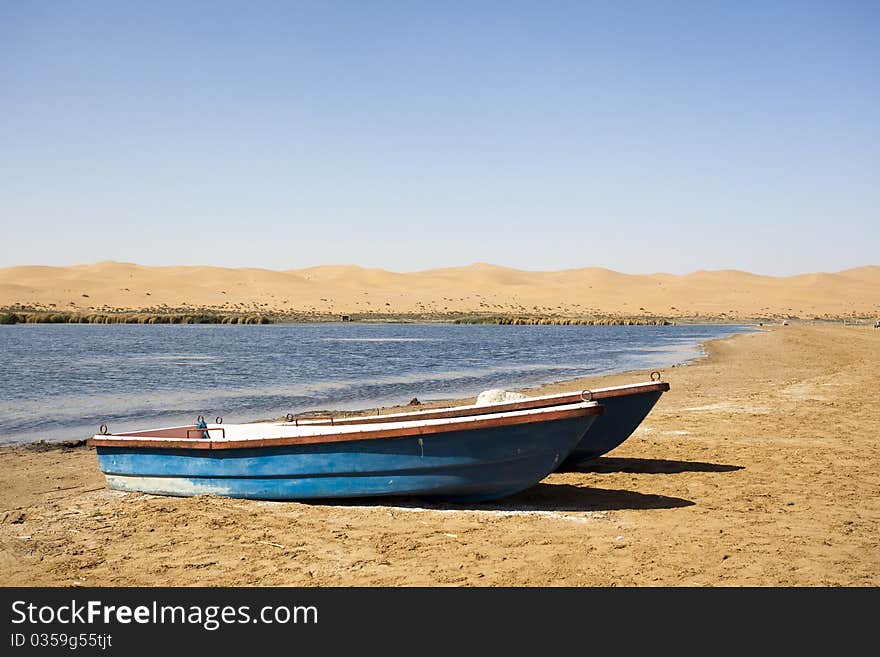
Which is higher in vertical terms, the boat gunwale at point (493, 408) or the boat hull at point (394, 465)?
the boat gunwale at point (493, 408)

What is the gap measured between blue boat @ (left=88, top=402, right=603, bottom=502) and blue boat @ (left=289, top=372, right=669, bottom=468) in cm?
142

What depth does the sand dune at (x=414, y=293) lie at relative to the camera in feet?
332

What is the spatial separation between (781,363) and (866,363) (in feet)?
9.79

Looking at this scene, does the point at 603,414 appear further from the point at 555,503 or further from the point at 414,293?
the point at 414,293

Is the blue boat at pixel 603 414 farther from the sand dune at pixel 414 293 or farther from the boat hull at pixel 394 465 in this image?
the sand dune at pixel 414 293

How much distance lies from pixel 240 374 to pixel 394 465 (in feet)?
59.6

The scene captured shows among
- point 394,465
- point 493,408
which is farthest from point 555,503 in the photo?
point 394,465

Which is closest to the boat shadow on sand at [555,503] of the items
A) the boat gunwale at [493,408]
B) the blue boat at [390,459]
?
the blue boat at [390,459]

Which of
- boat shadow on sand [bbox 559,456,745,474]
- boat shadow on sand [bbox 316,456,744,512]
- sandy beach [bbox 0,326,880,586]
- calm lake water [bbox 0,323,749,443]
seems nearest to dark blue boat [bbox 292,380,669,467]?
boat shadow on sand [bbox 559,456,745,474]

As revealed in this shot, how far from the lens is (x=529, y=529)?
7410 mm

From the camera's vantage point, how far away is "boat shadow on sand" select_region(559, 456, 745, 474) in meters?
10.1

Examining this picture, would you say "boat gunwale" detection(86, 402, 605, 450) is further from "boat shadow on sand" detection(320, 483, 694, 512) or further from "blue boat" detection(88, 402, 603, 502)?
"boat shadow on sand" detection(320, 483, 694, 512)

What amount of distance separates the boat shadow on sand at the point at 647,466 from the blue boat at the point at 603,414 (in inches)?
7.1

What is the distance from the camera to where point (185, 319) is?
73000mm
